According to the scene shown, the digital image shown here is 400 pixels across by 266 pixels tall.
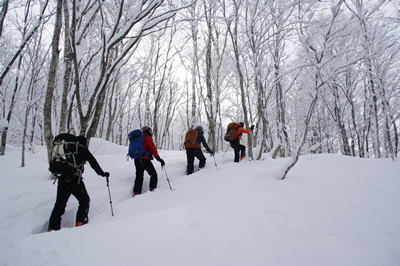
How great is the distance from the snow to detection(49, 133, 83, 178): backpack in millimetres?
742

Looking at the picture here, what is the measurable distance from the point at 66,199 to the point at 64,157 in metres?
0.64

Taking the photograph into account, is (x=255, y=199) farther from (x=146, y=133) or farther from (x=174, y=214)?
(x=146, y=133)

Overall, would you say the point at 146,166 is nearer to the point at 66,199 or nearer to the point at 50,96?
the point at 66,199

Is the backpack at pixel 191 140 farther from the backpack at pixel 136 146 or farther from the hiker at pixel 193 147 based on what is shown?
the backpack at pixel 136 146

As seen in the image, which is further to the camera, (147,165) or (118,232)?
(147,165)

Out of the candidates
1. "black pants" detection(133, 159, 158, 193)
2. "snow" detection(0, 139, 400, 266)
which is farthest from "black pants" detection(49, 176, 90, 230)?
"black pants" detection(133, 159, 158, 193)

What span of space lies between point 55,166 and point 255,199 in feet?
10.1

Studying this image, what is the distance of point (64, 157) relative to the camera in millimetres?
2627

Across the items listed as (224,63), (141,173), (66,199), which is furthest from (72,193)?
(224,63)

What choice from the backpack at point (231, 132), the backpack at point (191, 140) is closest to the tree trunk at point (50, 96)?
the backpack at point (191, 140)

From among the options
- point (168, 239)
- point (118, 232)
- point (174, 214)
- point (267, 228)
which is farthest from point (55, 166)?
point (267, 228)

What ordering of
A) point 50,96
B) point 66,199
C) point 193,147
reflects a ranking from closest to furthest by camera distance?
point 66,199
point 50,96
point 193,147

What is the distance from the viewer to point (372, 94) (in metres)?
8.02

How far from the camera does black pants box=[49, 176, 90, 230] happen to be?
240 centimetres
